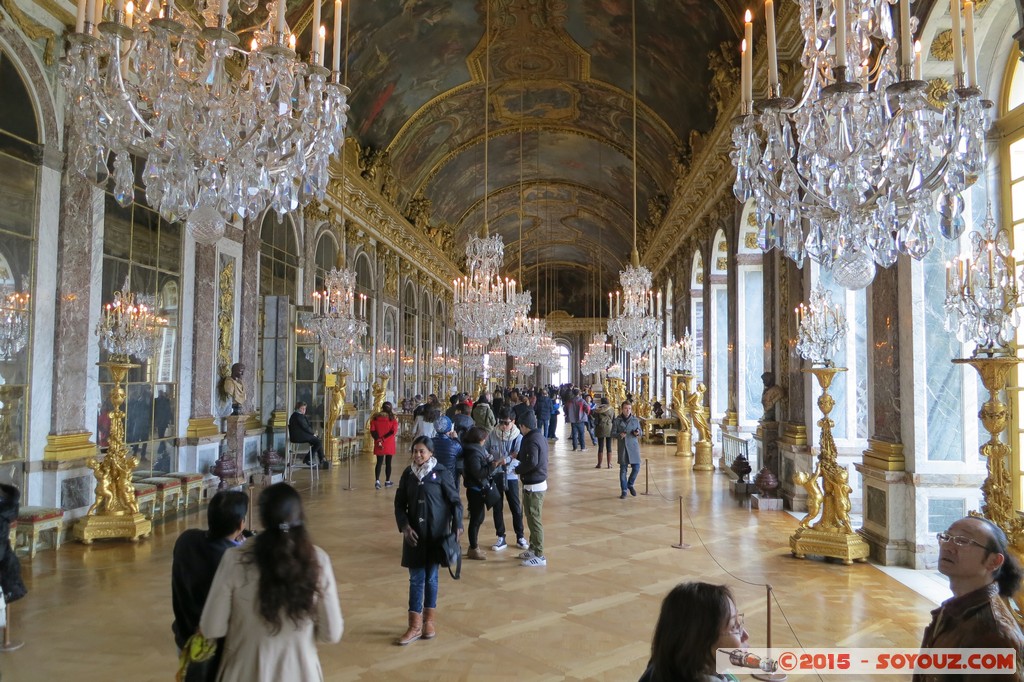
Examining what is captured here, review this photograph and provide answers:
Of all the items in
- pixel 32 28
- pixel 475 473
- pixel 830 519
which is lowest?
pixel 830 519

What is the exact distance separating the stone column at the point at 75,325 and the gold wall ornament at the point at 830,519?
25.1ft

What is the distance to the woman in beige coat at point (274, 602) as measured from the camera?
2146mm

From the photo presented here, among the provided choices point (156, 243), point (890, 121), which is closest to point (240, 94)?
point (890, 121)

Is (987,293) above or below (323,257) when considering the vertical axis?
below

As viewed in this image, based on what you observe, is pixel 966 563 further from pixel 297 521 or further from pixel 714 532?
pixel 714 532

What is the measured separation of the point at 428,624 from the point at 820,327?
4.73 meters

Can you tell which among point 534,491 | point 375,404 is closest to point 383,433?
Answer: point 534,491

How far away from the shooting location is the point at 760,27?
10.4m

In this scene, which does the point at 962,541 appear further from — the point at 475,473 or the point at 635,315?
the point at 635,315

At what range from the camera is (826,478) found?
6.65 metres

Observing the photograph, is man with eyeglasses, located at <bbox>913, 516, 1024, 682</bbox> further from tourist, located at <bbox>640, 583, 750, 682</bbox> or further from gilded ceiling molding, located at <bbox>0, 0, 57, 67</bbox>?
gilded ceiling molding, located at <bbox>0, 0, 57, 67</bbox>

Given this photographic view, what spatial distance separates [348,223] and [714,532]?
12.0 m

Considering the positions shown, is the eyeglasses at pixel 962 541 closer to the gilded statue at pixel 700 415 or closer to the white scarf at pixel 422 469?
the white scarf at pixel 422 469

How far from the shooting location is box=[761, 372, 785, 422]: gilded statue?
31.3ft
